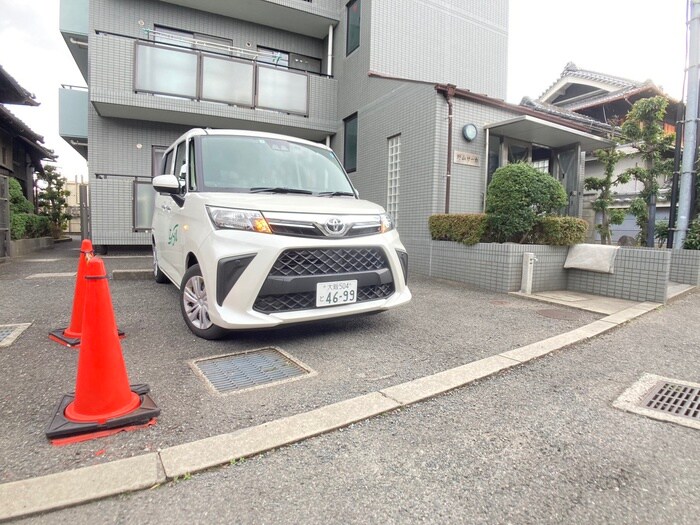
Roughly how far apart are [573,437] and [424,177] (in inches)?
250

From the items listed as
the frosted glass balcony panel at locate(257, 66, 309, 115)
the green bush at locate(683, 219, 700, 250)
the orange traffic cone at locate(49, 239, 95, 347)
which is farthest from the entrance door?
the orange traffic cone at locate(49, 239, 95, 347)

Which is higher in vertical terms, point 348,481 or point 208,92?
point 208,92

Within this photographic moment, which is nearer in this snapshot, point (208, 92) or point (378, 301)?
point (378, 301)

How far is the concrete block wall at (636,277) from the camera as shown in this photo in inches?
205

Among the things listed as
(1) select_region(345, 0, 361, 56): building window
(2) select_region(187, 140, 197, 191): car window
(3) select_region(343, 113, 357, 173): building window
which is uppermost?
(1) select_region(345, 0, 361, 56): building window

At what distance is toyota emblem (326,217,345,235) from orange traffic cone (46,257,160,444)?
1.59 meters

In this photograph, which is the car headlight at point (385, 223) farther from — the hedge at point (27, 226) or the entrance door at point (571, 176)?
the hedge at point (27, 226)

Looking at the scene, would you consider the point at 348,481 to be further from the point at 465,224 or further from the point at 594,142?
the point at 594,142

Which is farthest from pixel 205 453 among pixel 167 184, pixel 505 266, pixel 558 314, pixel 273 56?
pixel 273 56

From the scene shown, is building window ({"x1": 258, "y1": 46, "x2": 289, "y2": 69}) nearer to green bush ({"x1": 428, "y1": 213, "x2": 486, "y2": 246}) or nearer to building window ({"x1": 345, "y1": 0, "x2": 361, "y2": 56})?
building window ({"x1": 345, "y1": 0, "x2": 361, "y2": 56})

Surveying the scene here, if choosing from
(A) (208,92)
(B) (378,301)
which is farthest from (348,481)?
(A) (208,92)

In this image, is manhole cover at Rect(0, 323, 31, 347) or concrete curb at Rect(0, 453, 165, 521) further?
manhole cover at Rect(0, 323, 31, 347)

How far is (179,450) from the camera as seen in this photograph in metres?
1.81

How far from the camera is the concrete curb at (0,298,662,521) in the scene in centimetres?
151
